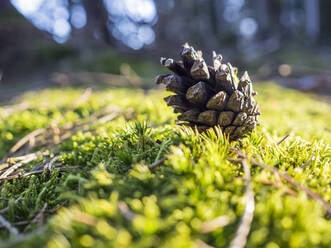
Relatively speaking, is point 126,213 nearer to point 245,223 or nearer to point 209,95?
point 245,223

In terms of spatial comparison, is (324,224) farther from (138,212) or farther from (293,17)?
(293,17)

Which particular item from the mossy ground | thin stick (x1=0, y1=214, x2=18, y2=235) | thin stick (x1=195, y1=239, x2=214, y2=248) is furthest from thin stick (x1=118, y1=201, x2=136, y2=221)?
thin stick (x1=0, y1=214, x2=18, y2=235)

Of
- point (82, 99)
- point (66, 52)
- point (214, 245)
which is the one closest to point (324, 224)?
point (214, 245)

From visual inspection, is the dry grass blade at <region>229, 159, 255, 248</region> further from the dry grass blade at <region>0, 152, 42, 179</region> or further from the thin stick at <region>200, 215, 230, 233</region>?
the dry grass blade at <region>0, 152, 42, 179</region>

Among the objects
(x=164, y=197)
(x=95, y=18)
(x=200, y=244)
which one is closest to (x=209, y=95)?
(x=164, y=197)

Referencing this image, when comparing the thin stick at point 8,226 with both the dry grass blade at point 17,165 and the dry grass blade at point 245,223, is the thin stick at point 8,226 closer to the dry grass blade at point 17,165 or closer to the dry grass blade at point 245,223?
the dry grass blade at point 17,165

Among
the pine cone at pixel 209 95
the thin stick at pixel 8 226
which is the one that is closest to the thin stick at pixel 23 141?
the thin stick at pixel 8 226
